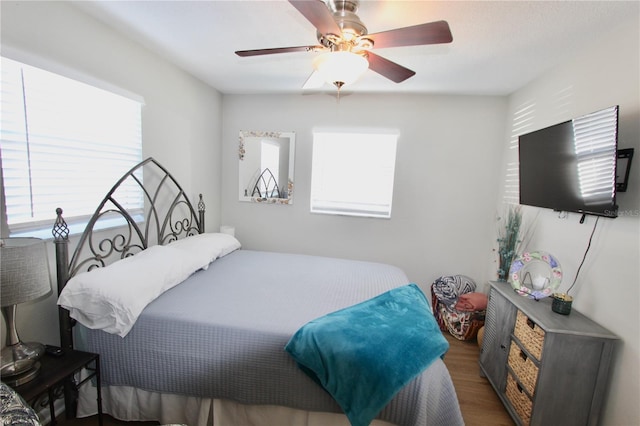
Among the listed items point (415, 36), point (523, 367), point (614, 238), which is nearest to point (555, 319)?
point (523, 367)

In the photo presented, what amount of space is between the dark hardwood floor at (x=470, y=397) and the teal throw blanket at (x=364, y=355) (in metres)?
0.98

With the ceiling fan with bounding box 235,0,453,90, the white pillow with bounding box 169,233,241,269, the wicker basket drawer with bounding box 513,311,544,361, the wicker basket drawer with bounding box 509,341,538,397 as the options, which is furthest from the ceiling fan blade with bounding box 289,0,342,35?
the wicker basket drawer with bounding box 509,341,538,397

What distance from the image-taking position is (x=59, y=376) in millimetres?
1286

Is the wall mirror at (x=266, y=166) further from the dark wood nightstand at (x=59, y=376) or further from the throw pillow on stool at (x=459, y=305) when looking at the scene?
the dark wood nightstand at (x=59, y=376)

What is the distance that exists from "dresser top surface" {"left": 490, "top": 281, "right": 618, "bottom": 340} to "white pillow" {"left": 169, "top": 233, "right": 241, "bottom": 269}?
7.41 ft

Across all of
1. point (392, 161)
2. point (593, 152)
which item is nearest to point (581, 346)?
point (593, 152)

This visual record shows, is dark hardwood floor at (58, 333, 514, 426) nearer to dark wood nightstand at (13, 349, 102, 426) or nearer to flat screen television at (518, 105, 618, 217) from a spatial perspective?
dark wood nightstand at (13, 349, 102, 426)

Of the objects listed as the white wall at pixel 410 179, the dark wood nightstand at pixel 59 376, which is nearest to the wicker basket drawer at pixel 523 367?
the white wall at pixel 410 179

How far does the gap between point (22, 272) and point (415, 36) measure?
199 cm

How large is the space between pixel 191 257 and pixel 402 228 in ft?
7.15

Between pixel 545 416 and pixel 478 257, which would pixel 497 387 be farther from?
pixel 478 257

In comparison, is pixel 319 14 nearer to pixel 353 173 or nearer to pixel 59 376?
pixel 59 376

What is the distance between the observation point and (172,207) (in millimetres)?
2576

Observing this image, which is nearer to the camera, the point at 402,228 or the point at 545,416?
the point at 545,416
